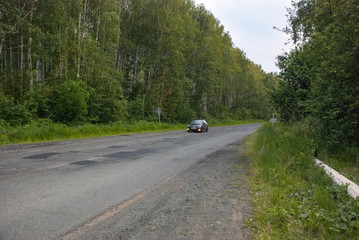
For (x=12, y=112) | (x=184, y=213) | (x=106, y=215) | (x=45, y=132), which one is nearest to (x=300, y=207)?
(x=184, y=213)

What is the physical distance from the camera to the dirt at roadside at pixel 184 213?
11.3ft

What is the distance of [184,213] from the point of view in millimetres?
4215

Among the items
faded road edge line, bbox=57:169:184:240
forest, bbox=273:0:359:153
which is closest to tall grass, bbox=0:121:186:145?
faded road edge line, bbox=57:169:184:240

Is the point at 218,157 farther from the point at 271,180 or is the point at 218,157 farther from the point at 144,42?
the point at 144,42

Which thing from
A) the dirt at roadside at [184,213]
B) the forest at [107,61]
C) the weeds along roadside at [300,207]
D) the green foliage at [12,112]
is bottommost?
the dirt at roadside at [184,213]

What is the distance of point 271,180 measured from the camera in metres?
5.83

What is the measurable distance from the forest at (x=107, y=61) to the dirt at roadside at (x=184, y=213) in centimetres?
1514

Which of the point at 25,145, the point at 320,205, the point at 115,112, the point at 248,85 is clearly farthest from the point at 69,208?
the point at 248,85


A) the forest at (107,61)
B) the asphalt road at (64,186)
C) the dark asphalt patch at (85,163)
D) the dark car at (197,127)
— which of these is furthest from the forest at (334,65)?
the dark car at (197,127)

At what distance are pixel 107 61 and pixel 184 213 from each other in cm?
2496

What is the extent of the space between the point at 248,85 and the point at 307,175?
227 feet

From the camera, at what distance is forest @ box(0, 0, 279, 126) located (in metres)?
20.1

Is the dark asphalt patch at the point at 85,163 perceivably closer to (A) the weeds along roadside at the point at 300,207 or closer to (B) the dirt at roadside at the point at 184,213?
(B) the dirt at roadside at the point at 184,213

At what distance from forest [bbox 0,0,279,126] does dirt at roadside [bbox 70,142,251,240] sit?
1514cm
